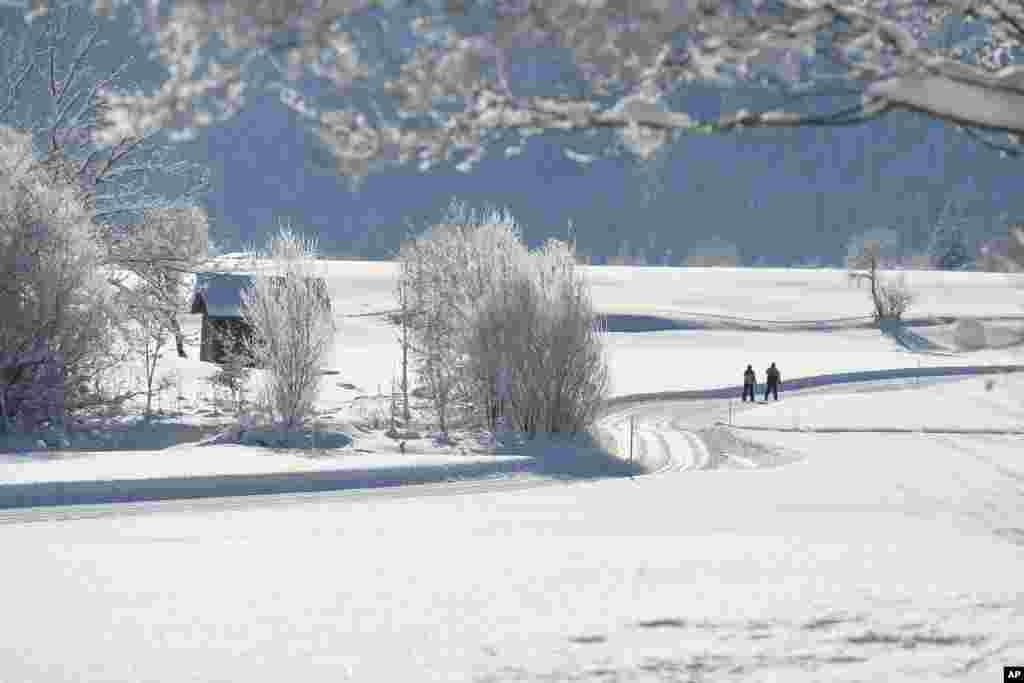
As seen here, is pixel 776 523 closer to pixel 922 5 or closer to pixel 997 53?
pixel 997 53

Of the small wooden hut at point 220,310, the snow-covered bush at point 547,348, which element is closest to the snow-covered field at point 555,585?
the snow-covered bush at point 547,348

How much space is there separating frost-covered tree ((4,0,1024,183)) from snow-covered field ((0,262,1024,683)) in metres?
3.23

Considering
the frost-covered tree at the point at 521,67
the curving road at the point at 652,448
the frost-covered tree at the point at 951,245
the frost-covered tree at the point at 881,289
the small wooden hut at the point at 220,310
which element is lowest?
the curving road at the point at 652,448

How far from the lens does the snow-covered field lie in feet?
24.6

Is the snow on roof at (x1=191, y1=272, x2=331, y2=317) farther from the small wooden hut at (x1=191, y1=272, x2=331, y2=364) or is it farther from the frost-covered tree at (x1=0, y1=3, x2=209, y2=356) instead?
the frost-covered tree at (x1=0, y1=3, x2=209, y2=356)

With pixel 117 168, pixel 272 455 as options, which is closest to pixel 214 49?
pixel 272 455

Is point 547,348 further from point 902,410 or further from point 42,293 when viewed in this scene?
point 902,410

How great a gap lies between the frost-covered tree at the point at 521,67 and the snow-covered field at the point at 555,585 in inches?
127

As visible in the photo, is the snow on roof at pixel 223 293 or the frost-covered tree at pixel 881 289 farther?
the frost-covered tree at pixel 881 289

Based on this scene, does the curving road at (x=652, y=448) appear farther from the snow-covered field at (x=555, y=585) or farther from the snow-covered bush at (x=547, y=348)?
the snow-covered bush at (x=547, y=348)

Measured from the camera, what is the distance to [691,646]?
7672 millimetres

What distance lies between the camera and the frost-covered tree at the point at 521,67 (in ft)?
17.4

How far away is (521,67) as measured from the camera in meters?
5.88

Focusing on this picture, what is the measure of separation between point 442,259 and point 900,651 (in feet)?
105
